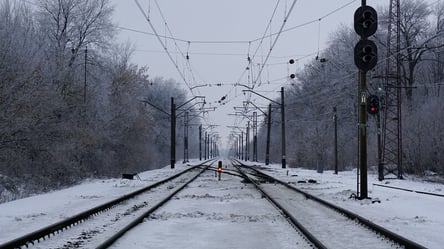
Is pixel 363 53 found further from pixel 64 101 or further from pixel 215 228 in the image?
pixel 64 101

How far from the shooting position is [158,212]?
15.3 metres

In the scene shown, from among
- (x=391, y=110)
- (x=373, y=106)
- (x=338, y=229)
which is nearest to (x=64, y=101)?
(x=391, y=110)

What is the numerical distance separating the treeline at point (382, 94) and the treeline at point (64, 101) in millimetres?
20263

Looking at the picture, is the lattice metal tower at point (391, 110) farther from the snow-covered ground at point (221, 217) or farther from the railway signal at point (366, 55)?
the snow-covered ground at point (221, 217)

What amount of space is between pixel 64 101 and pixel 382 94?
28.3 metres

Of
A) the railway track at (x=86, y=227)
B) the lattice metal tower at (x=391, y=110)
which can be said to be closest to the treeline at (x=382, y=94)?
the lattice metal tower at (x=391, y=110)

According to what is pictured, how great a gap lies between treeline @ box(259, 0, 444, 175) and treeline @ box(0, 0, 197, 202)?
20263mm

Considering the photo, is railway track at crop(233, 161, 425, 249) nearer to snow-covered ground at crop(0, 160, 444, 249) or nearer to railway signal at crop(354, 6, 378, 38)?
snow-covered ground at crop(0, 160, 444, 249)

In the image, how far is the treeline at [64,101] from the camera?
99.4ft

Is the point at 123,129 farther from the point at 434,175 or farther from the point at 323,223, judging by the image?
the point at 323,223

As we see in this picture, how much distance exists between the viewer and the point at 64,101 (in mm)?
42000

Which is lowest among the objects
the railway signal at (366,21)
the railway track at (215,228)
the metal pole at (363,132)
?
the railway track at (215,228)

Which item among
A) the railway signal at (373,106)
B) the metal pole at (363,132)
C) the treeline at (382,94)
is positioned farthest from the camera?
the treeline at (382,94)

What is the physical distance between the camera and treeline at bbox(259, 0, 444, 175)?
126ft
